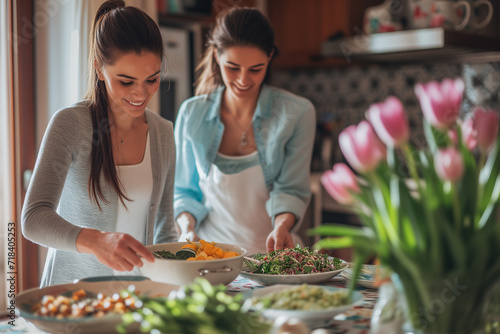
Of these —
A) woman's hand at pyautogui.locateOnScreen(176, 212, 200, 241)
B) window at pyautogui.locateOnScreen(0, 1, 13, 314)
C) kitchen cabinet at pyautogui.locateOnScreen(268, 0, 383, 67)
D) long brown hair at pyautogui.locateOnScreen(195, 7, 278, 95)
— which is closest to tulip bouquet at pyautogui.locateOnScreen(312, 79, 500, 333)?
woman's hand at pyautogui.locateOnScreen(176, 212, 200, 241)

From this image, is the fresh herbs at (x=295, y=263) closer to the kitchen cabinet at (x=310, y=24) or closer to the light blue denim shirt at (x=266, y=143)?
the light blue denim shirt at (x=266, y=143)

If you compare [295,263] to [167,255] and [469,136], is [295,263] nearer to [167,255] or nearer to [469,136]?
[167,255]

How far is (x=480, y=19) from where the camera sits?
3150 mm

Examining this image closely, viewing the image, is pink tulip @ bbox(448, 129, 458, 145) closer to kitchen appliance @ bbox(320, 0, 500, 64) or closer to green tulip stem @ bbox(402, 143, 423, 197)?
green tulip stem @ bbox(402, 143, 423, 197)

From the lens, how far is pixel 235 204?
196 centimetres

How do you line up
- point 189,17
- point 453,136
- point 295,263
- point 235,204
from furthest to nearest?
point 189,17
point 235,204
point 295,263
point 453,136

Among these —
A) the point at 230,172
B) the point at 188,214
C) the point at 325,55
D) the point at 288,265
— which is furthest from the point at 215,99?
the point at 325,55

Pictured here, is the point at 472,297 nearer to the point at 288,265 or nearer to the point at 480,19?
the point at 288,265

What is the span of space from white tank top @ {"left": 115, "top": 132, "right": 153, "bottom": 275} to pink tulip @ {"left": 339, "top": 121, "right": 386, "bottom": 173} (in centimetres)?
85

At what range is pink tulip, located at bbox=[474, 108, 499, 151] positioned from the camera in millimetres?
819

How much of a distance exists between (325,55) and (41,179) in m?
2.44

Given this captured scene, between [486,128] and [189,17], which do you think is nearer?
[486,128]

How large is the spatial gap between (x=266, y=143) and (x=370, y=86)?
6.37ft

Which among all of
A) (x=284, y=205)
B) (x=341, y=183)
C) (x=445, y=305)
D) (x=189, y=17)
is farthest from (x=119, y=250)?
(x=189, y=17)
